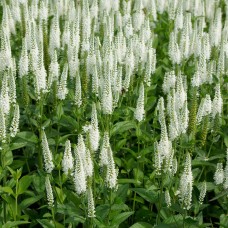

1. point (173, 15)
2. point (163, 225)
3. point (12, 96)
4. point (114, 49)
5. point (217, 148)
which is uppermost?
point (173, 15)

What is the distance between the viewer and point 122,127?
18.6 feet

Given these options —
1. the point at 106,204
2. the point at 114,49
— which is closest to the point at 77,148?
the point at 106,204

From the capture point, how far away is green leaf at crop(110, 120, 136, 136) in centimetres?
559

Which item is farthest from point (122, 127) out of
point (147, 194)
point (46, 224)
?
point (46, 224)

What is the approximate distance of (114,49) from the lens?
6203mm

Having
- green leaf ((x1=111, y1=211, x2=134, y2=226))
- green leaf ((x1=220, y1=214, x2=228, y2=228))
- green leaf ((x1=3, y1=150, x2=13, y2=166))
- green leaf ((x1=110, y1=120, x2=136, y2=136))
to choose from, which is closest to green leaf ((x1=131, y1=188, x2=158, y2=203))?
green leaf ((x1=111, y1=211, x2=134, y2=226))

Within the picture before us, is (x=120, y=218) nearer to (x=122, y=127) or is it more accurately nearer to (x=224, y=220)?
(x=224, y=220)

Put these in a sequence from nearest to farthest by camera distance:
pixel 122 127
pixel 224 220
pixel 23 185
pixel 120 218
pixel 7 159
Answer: pixel 120 218, pixel 224 220, pixel 23 185, pixel 7 159, pixel 122 127

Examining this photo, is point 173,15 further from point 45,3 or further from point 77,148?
point 77,148

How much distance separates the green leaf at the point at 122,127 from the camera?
220 inches

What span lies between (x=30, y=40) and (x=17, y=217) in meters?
2.41

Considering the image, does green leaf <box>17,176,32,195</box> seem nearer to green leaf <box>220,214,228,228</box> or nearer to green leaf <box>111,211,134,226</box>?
green leaf <box>111,211,134,226</box>

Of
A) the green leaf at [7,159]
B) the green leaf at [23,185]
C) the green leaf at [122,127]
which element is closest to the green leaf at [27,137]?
the green leaf at [7,159]

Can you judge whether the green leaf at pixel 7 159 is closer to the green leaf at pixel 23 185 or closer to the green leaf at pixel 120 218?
the green leaf at pixel 23 185
